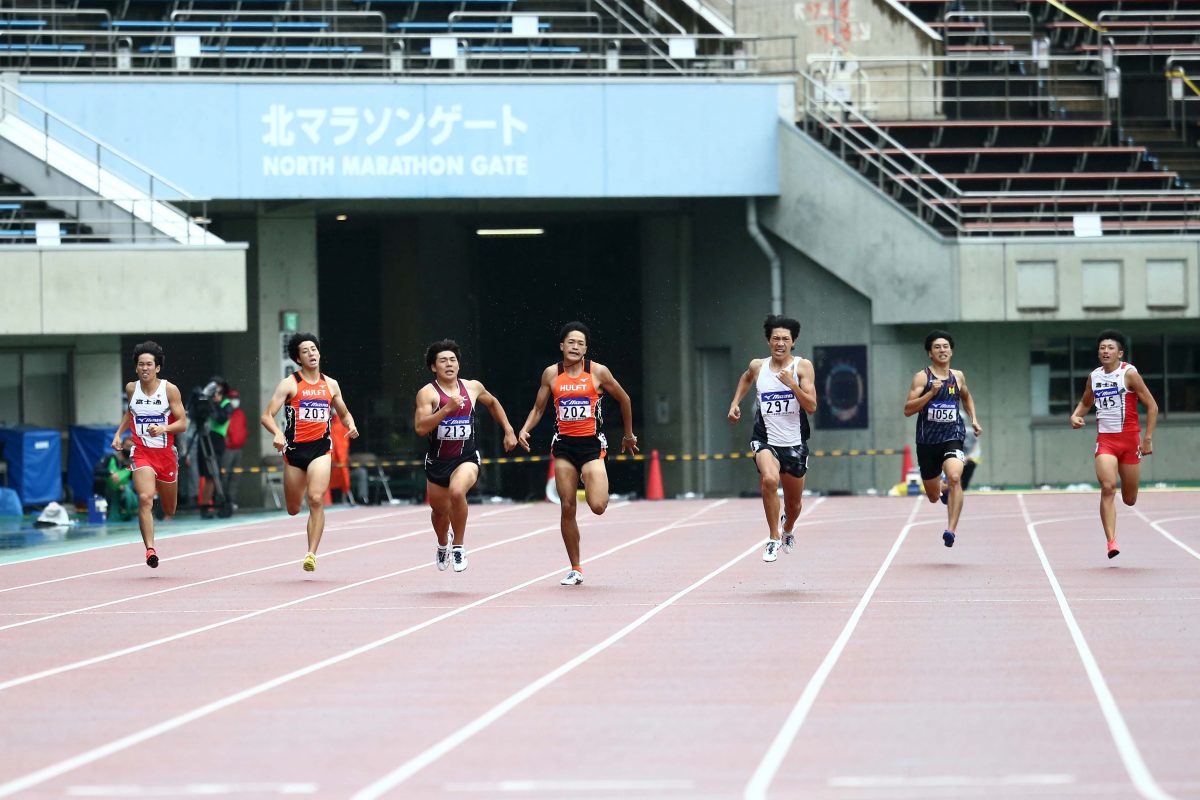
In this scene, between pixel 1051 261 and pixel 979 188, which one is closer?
pixel 1051 261

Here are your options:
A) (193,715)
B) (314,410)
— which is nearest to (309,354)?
(314,410)

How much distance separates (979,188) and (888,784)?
2976 cm

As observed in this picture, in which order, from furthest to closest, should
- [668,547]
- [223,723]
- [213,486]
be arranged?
1. [213,486]
2. [668,547]
3. [223,723]

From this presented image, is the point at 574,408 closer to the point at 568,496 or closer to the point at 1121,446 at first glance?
the point at 568,496

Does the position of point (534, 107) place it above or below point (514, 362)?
above

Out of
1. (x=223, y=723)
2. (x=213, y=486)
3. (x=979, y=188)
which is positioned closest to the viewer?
(x=223, y=723)

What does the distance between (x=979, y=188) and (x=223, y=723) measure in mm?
28819

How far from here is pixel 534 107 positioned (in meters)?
33.8

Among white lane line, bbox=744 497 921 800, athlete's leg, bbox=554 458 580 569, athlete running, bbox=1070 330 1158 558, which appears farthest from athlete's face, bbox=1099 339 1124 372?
athlete's leg, bbox=554 458 580 569

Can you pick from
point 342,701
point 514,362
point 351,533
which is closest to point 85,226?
point 351,533

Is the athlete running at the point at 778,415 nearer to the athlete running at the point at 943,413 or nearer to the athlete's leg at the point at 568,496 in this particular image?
the athlete's leg at the point at 568,496

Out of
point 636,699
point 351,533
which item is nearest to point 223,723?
point 636,699

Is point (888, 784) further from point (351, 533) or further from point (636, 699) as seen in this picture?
point (351, 533)

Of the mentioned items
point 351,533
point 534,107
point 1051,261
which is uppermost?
point 534,107
